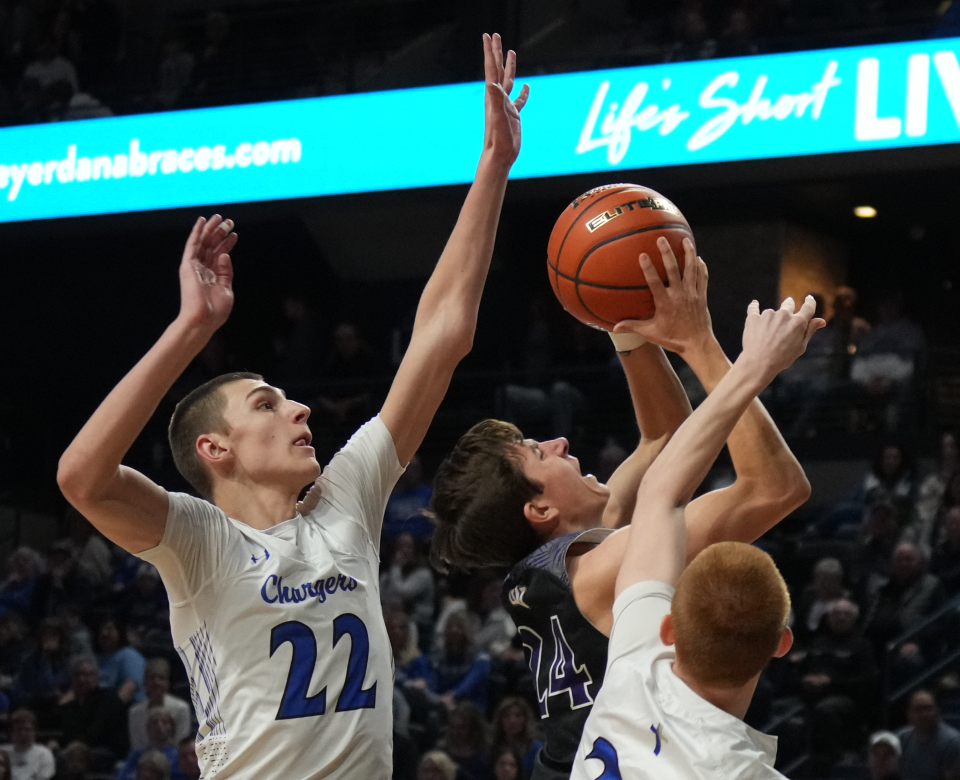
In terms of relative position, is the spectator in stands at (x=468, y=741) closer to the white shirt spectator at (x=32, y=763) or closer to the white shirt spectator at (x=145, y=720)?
the white shirt spectator at (x=145, y=720)

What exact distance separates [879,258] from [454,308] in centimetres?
1120

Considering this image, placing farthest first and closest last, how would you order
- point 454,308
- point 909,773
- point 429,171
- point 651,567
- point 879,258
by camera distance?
point 879,258, point 429,171, point 909,773, point 454,308, point 651,567

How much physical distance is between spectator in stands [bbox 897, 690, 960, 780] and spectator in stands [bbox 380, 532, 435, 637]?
3.44 m

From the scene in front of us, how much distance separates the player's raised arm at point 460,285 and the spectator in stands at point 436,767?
523 centimetres

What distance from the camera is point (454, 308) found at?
3.17 metres

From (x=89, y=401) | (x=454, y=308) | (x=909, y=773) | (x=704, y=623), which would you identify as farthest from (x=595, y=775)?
(x=89, y=401)

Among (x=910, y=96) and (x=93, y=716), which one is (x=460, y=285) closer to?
(x=93, y=716)

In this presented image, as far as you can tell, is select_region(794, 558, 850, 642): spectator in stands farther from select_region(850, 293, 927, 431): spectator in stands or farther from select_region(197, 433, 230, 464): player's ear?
select_region(197, 433, 230, 464): player's ear

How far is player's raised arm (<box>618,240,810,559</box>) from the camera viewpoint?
→ 2613mm

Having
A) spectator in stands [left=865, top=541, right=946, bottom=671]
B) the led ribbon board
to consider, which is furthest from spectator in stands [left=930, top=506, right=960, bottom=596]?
the led ribbon board

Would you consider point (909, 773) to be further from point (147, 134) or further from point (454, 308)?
point (147, 134)

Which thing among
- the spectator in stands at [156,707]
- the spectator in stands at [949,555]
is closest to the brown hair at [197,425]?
the spectator in stands at [156,707]

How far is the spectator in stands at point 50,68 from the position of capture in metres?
12.9

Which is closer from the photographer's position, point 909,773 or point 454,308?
point 454,308
